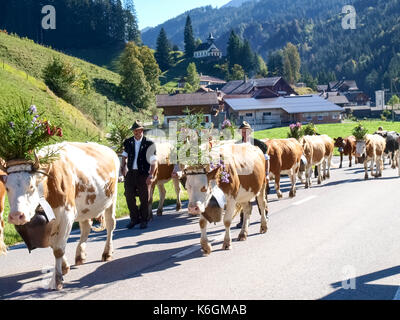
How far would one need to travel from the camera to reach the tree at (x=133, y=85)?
84.3m

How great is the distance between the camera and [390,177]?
20547 millimetres

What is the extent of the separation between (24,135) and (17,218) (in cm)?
113

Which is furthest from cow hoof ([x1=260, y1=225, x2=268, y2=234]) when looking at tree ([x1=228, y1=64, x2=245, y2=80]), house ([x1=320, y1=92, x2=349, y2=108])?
tree ([x1=228, y1=64, x2=245, y2=80])

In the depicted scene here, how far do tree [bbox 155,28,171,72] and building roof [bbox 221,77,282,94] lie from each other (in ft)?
132

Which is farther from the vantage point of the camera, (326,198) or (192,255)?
(326,198)

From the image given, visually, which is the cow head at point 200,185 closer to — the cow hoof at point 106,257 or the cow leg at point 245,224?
the cow hoof at point 106,257

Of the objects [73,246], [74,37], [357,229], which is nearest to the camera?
[73,246]

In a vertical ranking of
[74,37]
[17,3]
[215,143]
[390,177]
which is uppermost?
[17,3]

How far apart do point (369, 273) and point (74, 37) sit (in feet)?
578

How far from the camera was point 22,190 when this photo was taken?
5414mm

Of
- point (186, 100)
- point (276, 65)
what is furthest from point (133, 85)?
point (276, 65)

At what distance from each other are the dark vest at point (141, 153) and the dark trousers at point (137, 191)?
0.48 ft
